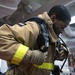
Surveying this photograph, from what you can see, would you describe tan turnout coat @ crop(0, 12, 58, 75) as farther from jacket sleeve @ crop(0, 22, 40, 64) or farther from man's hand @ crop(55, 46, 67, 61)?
man's hand @ crop(55, 46, 67, 61)

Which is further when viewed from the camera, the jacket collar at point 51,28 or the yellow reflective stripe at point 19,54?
the jacket collar at point 51,28

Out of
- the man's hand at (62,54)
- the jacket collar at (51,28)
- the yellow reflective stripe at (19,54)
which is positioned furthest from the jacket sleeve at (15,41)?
the man's hand at (62,54)

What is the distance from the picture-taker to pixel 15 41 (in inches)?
34.4

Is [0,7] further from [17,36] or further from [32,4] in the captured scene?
[17,36]

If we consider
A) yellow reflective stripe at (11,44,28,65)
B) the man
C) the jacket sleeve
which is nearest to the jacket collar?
the man

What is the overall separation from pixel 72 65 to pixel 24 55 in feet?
9.19

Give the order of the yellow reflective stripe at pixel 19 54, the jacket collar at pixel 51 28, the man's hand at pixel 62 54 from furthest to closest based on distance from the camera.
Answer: the man's hand at pixel 62 54, the jacket collar at pixel 51 28, the yellow reflective stripe at pixel 19 54

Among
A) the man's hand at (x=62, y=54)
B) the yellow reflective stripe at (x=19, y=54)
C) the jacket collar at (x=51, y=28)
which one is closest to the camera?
the yellow reflective stripe at (x=19, y=54)

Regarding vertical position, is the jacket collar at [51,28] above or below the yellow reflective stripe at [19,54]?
above

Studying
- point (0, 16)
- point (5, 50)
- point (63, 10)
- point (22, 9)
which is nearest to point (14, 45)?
point (5, 50)

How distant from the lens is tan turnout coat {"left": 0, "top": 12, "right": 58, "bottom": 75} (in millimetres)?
853

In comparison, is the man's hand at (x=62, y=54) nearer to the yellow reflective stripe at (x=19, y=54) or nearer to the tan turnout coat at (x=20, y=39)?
the tan turnout coat at (x=20, y=39)

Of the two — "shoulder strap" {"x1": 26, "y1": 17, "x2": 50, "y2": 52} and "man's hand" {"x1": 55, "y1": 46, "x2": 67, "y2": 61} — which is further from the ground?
"shoulder strap" {"x1": 26, "y1": 17, "x2": 50, "y2": 52}

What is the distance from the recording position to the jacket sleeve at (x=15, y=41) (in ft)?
2.78
